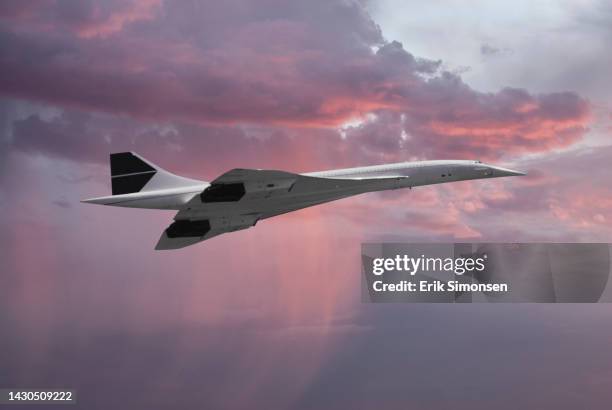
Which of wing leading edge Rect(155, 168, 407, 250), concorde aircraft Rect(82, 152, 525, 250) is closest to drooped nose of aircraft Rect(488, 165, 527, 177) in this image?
concorde aircraft Rect(82, 152, 525, 250)

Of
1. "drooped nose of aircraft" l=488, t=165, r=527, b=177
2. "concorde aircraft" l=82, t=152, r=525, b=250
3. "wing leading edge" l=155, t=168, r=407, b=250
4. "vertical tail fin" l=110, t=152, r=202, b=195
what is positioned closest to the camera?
"wing leading edge" l=155, t=168, r=407, b=250

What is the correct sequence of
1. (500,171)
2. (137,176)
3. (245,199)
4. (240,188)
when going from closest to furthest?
(240,188), (245,199), (137,176), (500,171)

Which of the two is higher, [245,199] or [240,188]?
[240,188]

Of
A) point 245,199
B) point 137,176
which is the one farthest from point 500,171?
point 137,176

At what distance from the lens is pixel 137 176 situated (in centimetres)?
3875

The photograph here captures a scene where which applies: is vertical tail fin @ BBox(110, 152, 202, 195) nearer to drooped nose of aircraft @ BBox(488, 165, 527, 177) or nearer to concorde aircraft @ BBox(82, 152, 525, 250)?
concorde aircraft @ BBox(82, 152, 525, 250)

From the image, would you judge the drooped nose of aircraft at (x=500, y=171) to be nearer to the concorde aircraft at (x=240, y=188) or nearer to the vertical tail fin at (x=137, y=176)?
the concorde aircraft at (x=240, y=188)

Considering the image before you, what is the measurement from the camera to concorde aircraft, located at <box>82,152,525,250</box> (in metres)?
37.1

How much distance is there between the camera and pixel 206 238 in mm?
41906

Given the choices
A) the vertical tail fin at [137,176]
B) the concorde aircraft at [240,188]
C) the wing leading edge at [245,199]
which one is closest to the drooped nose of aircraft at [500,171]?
the concorde aircraft at [240,188]

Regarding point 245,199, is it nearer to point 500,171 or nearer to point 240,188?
point 240,188

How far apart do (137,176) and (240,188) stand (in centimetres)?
538

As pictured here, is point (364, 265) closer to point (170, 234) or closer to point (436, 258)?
point (436, 258)

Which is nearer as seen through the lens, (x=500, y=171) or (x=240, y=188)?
(x=240, y=188)
